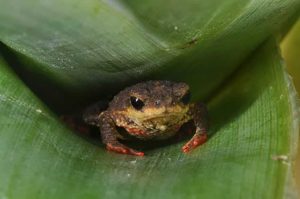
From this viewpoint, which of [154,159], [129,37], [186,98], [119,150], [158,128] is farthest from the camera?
[158,128]

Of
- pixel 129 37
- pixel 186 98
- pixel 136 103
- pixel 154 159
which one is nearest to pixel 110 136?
pixel 136 103

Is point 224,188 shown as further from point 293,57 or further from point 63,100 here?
point 293,57

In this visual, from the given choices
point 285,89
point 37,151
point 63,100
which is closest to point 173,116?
point 63,100

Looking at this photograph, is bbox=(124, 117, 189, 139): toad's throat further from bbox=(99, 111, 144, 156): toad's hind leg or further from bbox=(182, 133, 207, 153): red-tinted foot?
bbox=(182, 133, 207, 153): red-tinted foot

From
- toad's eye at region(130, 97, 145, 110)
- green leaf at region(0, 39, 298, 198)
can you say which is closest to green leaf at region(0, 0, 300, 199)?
green leaf at region(0, 39, 298, 198)

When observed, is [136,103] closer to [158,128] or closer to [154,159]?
[158,128]

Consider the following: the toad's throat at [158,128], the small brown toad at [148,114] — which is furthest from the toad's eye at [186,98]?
the toad's throat at [158,128]
